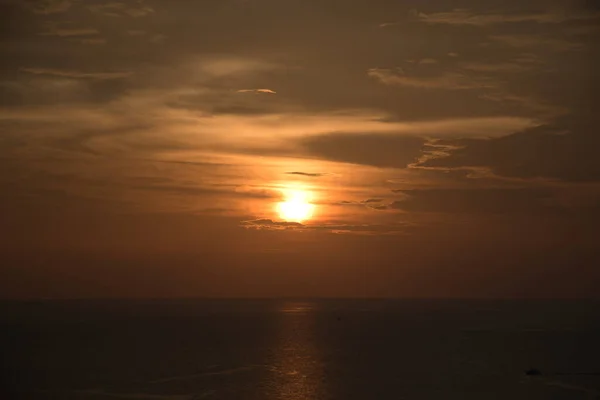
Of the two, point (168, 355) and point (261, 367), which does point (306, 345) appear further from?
point (261, 367)

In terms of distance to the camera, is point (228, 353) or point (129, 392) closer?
point (129, 392)

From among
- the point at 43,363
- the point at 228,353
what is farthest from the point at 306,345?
the point at 43,363

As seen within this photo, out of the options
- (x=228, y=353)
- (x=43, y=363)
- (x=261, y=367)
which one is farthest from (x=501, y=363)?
(x=43, y=363)

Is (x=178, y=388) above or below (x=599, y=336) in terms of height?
above

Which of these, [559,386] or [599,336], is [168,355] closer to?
[559,386]

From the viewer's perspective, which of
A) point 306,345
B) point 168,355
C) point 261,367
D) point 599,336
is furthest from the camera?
point 599,336

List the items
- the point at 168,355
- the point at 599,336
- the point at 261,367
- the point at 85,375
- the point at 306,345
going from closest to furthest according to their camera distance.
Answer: the point at 85,375, the point at 261,367, the point at 168,355, the point at 306,345, the point at 599,336

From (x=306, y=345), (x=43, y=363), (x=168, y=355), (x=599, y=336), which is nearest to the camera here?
(x=43, y=363)

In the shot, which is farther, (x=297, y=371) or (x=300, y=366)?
(x=300, y=366)

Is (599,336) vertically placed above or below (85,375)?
below
